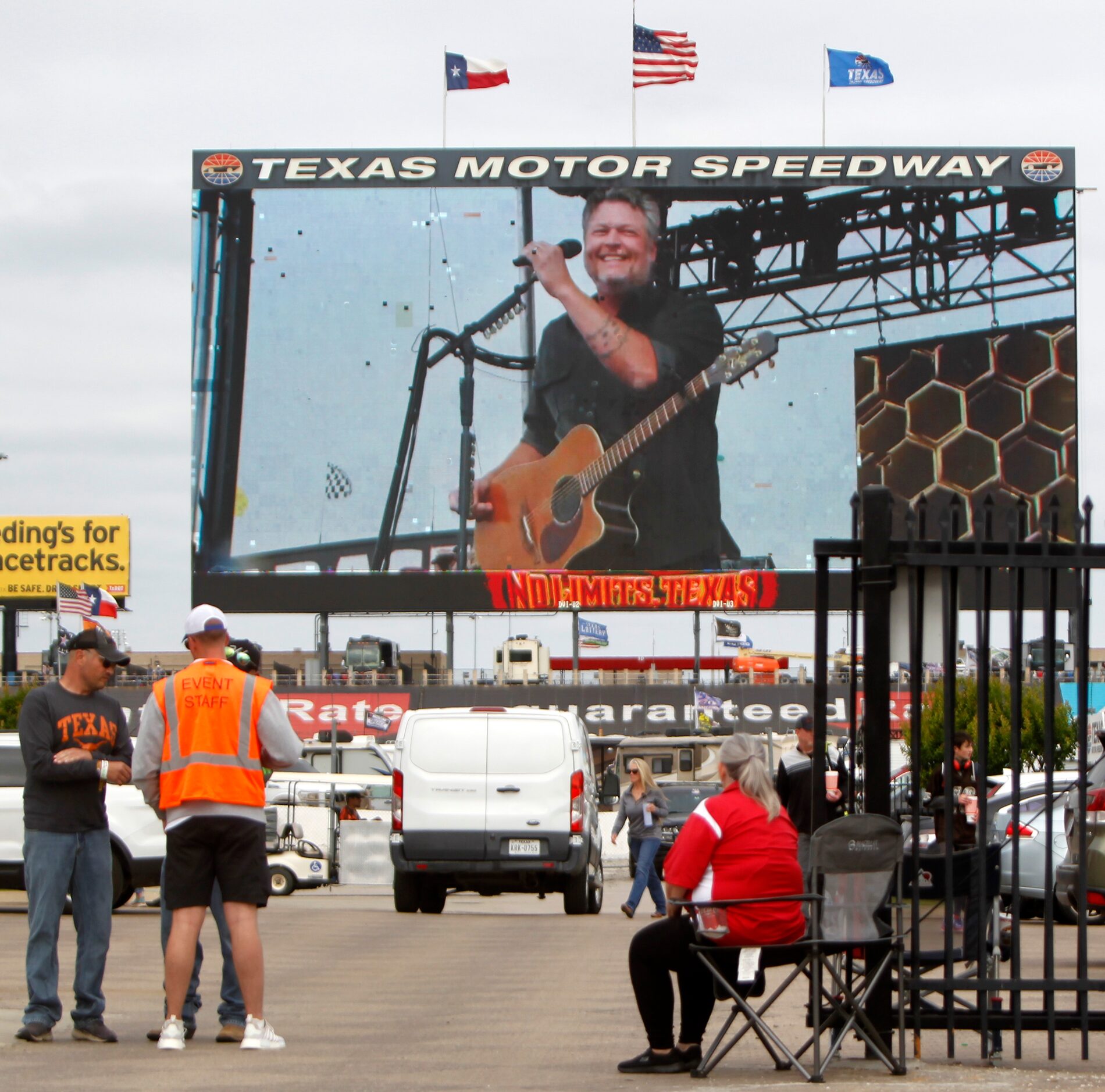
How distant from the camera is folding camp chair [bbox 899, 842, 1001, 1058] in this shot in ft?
23.9

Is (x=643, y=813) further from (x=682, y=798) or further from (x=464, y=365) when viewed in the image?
(x=464, y=365)

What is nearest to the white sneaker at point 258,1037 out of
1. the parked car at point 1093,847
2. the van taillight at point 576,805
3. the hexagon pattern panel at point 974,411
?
the parked car at point 1093,847

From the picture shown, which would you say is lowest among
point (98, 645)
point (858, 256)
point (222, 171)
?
point (98, 645)

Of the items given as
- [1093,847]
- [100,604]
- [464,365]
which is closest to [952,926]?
[1093,847]

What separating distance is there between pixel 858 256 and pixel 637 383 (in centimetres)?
836

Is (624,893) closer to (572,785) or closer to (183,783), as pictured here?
(572,785)

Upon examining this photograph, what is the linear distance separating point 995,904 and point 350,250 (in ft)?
182

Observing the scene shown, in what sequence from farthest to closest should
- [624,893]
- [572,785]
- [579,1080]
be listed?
[624,893] → [572,785] → [579,1080]

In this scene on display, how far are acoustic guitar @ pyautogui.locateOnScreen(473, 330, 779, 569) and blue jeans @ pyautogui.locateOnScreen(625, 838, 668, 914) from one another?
1640 inches

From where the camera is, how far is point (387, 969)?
12328 millimetres

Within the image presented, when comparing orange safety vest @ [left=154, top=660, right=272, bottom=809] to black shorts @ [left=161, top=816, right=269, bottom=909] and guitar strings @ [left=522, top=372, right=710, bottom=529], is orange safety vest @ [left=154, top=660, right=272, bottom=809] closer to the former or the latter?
black shorts @ [left=161, top=816, right=269, bottom=909]

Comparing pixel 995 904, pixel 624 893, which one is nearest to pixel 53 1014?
pixel 995 904

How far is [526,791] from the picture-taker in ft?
58.7

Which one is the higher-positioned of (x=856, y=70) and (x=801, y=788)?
(x=856, y=70)
